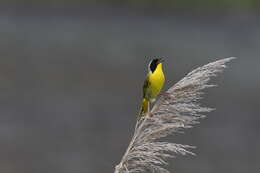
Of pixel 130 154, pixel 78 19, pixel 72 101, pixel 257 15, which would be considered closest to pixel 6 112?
pixel 72 101

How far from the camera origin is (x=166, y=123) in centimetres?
446

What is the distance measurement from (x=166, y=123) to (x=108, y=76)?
8892mm

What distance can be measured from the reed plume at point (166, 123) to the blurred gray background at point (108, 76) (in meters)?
5.39

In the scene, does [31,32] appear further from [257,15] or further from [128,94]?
[257,15]

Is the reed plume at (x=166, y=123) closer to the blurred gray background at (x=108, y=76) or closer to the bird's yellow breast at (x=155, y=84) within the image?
the bird's yellow breast at (x=155, y=84)

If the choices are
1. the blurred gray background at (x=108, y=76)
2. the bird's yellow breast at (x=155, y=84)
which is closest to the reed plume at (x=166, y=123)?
the bird's yellow breast at (x=155, y=84)

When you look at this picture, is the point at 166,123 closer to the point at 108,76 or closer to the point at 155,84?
the point at 155,84

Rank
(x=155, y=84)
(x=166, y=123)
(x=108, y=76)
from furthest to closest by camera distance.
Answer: (x=108, y=76) < (x=155, y=84) < (x=166, y=123)

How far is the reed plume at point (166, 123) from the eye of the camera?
168 inches

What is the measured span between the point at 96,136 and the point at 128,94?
133 centimetres

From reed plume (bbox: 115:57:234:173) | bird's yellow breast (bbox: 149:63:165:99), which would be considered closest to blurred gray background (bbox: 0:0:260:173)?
bird's yellow breast (bbox: 149:63:165:99)

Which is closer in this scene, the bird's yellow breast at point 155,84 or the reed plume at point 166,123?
the reed plume at point 166,123

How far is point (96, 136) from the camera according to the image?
37.1 ft

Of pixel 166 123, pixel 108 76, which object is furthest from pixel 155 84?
pixel 108 76
